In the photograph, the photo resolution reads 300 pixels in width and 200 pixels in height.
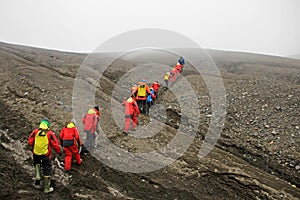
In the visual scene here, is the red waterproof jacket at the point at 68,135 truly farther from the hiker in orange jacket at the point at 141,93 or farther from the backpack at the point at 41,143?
the hiker in orange jacket at the point at 141,93

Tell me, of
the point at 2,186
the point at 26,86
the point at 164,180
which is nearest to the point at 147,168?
the point at 164,180

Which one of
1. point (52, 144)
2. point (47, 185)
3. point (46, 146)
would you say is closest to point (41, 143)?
point (46, 146)

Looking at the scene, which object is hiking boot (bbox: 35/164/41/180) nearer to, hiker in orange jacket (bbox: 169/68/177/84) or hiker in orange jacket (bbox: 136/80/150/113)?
hiker in orange jacket (bbox: 136/80/150/113)

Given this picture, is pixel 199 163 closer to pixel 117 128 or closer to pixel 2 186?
pixel 117 128

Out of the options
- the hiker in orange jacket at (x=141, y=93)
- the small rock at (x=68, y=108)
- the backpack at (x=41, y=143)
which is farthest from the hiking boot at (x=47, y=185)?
the hiker in orange jacket at (x=141, y=93)

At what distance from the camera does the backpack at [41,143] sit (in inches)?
308

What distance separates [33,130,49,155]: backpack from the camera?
7.81 metres

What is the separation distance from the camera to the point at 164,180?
930 cm

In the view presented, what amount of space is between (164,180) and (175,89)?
38.3ft

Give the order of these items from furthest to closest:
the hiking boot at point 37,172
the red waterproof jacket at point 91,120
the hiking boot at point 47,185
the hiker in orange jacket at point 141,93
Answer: the hiker in orange jacket at point 141,93
the red waterproof jacket at point 91,120
the hiking boot at point 37,172
the hiking boot at point 47,185

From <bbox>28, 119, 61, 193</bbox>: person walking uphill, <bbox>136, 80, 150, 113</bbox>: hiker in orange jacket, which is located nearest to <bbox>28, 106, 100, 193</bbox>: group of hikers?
<bbox>28, 119, 61, 193</bbox>: person walking uphill

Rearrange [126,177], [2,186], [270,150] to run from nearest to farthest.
→ [2,186]
[126,177]
[270,150]

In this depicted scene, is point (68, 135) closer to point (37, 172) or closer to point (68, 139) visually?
point (68, 139)

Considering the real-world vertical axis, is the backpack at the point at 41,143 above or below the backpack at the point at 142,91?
below
